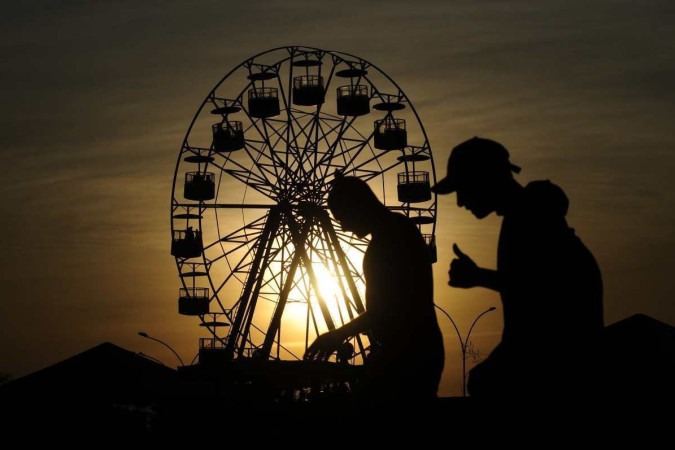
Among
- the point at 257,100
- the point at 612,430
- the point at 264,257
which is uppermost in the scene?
the point at 257,100

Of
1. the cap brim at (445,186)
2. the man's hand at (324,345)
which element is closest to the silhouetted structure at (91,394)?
the man's hand at (324,345)

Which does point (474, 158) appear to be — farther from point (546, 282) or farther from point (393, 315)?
point (393, 315)

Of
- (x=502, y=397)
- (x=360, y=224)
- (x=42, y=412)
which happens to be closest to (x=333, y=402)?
(x=42, y=412)

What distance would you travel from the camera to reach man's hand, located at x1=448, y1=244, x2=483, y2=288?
14.7ft

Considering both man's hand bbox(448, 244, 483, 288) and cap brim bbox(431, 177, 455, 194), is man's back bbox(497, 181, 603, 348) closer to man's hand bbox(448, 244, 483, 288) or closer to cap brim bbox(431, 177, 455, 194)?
man's hand bbox(448, 244, 483, 288)

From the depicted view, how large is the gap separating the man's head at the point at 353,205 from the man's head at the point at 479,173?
5.10 feet

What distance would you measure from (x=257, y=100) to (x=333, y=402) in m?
31.1

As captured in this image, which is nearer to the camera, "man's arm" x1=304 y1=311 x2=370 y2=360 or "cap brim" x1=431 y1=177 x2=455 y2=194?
"cap brim" x1=431 y1=177 x2=455 y2=194

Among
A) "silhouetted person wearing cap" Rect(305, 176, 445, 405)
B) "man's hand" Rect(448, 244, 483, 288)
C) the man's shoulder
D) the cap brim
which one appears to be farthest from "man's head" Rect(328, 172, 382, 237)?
the man's shoulder

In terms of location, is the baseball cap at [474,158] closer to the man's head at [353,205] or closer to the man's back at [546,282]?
the man's back at [546,282]

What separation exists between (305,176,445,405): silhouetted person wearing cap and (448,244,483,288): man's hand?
123cm

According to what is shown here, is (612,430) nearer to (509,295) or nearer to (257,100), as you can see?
(509,295)

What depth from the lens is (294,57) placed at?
143ft

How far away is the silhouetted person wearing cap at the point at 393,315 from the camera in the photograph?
5770 mm
